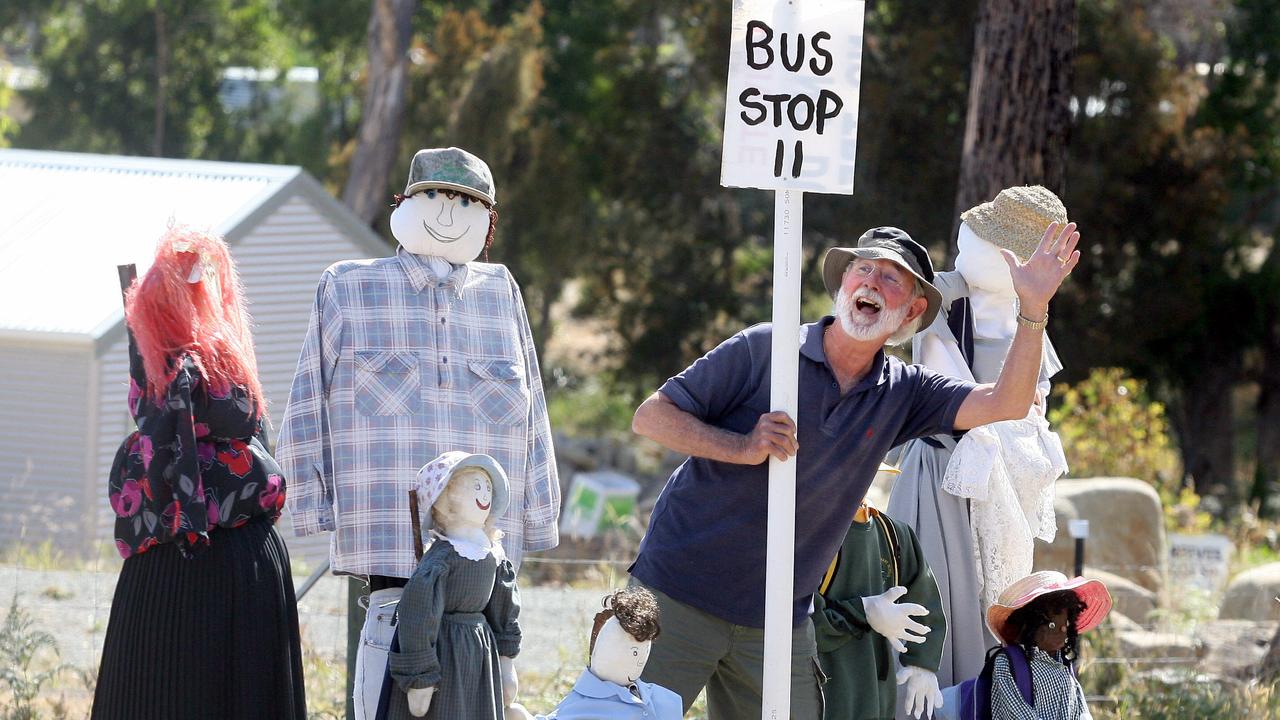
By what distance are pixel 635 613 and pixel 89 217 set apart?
8.74 meters

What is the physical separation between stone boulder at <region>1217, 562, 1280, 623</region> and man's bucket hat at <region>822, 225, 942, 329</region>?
4.84m

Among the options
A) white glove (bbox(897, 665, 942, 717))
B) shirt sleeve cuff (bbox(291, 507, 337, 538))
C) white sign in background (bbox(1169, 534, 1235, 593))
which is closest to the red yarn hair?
shirt sleeve cuff (bbox(291, 507, 337, 538))

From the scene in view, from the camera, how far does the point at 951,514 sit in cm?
483

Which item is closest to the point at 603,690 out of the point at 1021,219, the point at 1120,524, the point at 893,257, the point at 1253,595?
the point at 893,257

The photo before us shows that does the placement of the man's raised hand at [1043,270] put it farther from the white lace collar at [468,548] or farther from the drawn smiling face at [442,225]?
the drawn smiling face at [442,225]

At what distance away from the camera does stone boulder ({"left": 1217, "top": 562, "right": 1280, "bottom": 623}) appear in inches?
328

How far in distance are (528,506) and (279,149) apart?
19.1 metres

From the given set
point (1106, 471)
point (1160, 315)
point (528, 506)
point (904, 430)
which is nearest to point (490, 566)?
point (528, 506)

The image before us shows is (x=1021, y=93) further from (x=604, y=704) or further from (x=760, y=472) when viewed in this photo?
(x=604, y=704)

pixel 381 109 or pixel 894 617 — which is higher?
pixel 381 109

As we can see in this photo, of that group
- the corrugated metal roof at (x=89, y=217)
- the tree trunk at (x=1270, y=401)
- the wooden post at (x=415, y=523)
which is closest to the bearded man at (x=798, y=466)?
the wooden post at (x=415, y=523)

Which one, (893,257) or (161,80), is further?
(161,80)

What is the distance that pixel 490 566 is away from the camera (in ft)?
12.6

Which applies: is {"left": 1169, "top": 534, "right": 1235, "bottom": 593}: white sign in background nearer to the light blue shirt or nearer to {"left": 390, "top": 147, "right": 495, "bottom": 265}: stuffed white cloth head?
{"left": 390, "top": 147, "right": 495, "bottom": 265}: stuffed white cloth head
